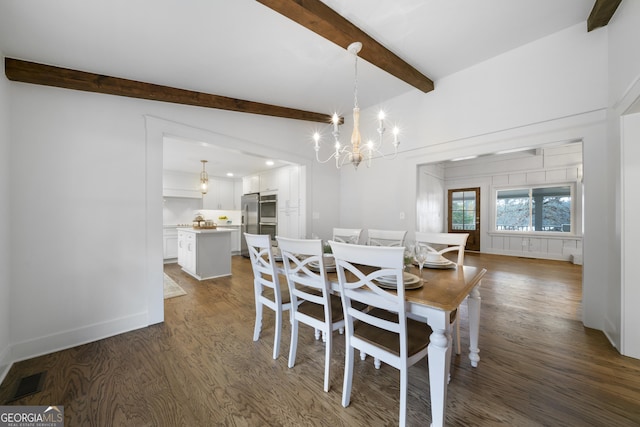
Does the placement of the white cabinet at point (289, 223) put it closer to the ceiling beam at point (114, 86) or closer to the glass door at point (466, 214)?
the ceiling beam at point (114, 86)

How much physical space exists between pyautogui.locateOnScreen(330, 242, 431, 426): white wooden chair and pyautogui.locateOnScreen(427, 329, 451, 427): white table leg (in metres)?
0.12

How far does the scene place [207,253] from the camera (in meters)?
4.40

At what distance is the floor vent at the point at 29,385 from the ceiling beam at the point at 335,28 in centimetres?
296

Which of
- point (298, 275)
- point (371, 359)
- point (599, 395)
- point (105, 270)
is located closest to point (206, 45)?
point (298, 275)

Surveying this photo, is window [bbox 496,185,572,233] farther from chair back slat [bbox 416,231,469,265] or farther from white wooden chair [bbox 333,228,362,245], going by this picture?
white wooden chair [bbox 333,228,362,245]

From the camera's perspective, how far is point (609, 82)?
2.17m

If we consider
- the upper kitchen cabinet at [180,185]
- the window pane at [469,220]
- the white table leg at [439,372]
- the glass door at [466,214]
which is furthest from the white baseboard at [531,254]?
the upper kitchen cabinet at [180,185]

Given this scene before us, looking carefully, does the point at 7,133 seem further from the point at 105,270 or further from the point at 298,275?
the point at 298,275

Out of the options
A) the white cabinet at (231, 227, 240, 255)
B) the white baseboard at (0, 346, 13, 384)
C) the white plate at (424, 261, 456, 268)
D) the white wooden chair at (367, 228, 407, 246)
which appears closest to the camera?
the white baseboard at (0, 346, 13, 384)

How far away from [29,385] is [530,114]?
492cm

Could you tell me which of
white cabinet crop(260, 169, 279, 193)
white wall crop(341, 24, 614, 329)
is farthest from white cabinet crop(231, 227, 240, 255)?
white wall crop(341, 24, 614, 329)

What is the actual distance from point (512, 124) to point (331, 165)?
2.65m

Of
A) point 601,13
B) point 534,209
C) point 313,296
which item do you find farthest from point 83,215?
point 534,209

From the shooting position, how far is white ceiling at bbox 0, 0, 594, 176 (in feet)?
5.41
